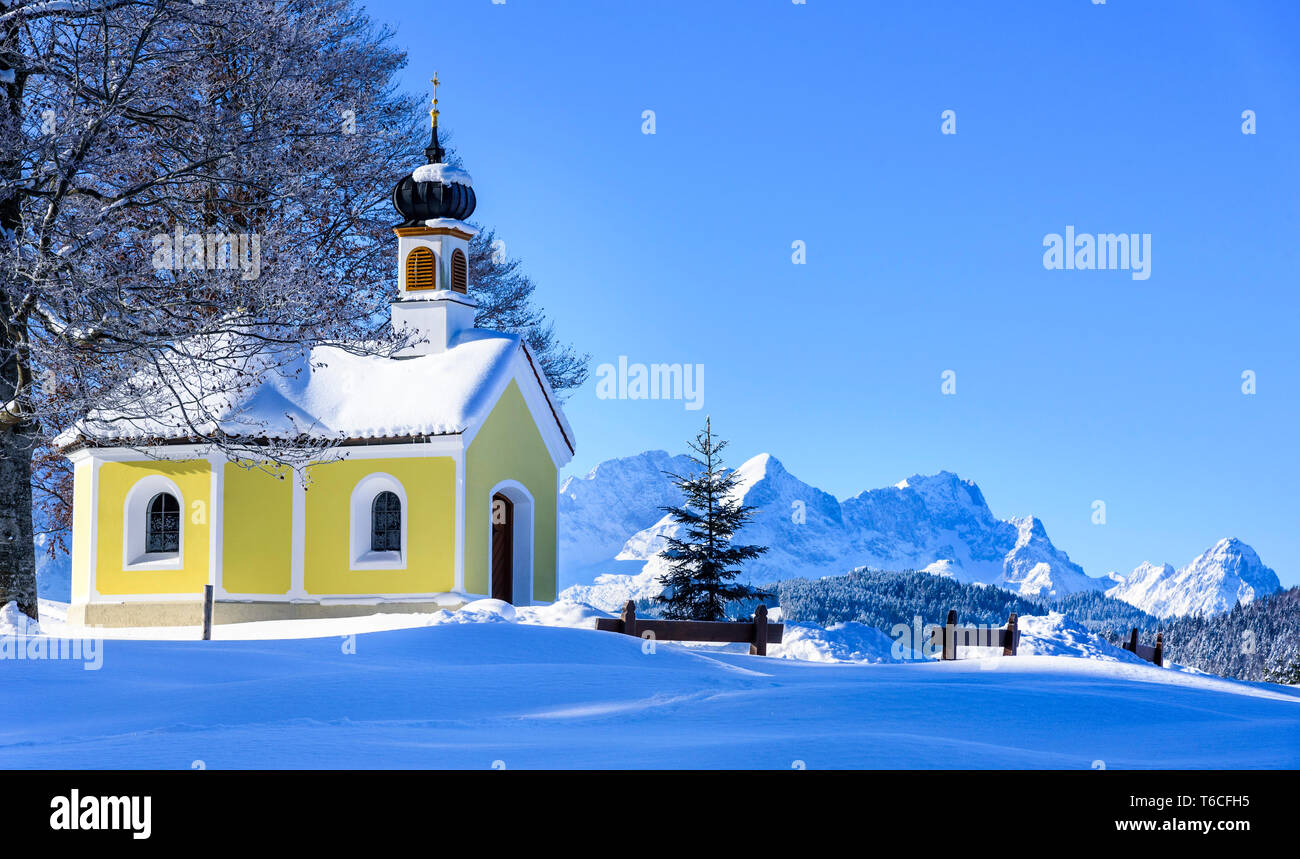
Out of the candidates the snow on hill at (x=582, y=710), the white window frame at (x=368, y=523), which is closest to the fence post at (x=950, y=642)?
the snow on hill at (x=582, y=710)

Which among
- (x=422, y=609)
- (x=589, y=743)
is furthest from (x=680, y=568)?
(x=589, y=743)

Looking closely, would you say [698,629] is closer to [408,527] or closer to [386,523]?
Result: [408,527]

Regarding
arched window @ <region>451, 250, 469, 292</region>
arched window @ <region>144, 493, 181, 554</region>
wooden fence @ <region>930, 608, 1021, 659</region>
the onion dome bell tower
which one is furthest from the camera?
arched window @ <region>451, 250, 469, 292</region>

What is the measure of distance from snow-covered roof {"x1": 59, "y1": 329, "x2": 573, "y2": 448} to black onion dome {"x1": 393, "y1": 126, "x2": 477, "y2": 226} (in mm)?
2381

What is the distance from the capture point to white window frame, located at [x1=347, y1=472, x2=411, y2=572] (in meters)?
→ 23.0

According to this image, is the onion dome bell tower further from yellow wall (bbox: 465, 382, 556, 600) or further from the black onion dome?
yellow wall (bbox: 465, 382, 556, 600)

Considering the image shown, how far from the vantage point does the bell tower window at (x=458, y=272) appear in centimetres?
2542

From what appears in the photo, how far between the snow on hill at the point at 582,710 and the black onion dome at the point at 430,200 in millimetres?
11903

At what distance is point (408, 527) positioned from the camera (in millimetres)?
22875

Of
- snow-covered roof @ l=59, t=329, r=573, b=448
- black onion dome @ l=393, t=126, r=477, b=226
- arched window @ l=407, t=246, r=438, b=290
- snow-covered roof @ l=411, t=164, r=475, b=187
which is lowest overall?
snow-covered roof @ l=59, t=329, r=573, b=448

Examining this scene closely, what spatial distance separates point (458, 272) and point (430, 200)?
145 centimetres

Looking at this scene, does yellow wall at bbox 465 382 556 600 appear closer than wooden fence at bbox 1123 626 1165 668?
Yes

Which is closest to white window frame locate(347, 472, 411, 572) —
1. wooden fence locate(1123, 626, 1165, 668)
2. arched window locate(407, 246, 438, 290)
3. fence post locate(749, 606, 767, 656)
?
arched window locate(407, 246, 438, 290)
